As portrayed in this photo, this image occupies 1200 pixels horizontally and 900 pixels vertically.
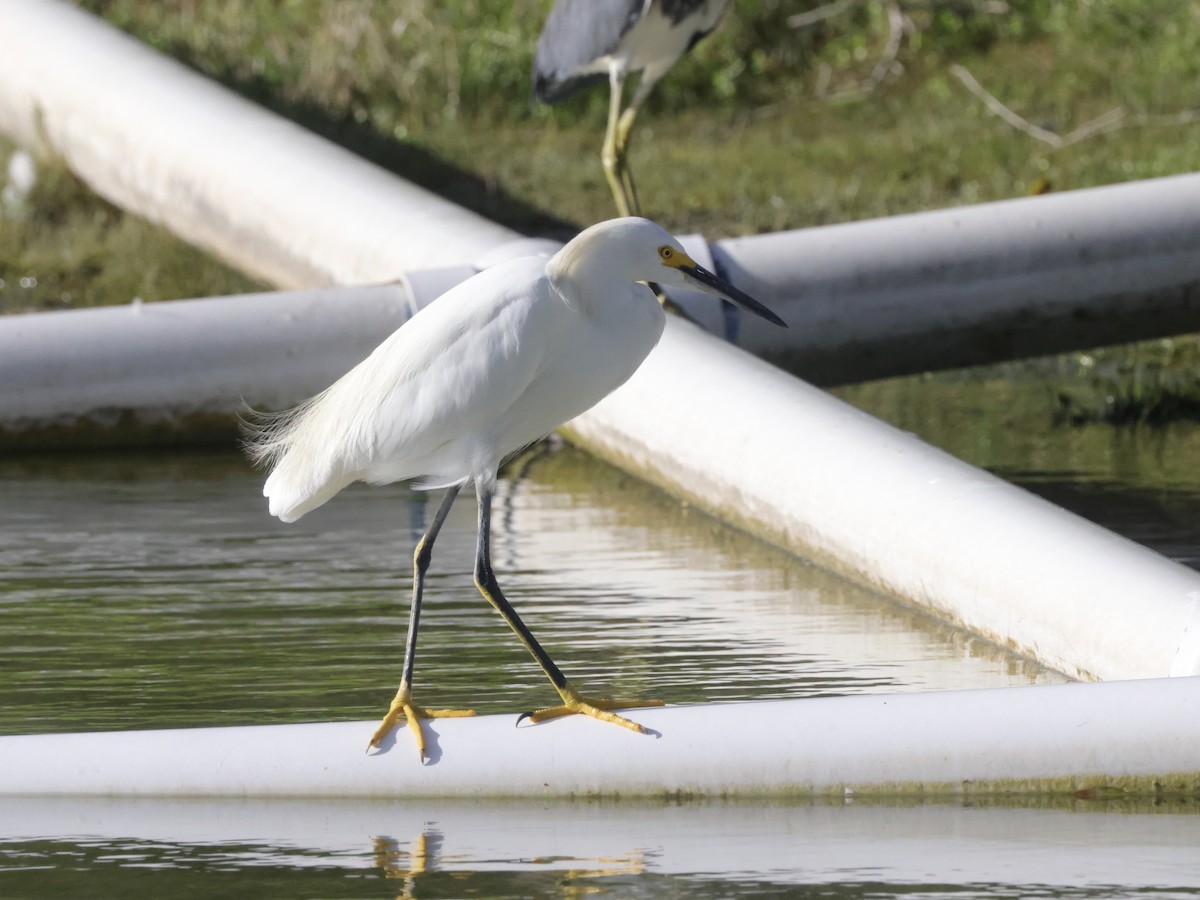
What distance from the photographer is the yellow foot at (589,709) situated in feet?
13.3

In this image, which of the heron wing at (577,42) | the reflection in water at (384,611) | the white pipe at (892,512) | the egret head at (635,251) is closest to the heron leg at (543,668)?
the reflection in water at (384,611)

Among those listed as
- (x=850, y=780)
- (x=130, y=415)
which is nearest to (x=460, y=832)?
(x=850, y=780)

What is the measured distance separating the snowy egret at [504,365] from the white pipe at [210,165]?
11.4 feet

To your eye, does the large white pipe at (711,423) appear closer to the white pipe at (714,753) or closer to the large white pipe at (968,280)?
the white pipe at (714,753)

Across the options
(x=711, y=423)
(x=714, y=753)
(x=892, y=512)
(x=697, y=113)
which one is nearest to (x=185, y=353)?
(x=711, y=423)

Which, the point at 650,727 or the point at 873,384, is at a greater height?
the point at 873,384

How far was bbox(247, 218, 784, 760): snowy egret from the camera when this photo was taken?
14.0ft

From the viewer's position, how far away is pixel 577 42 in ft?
→ 32.3

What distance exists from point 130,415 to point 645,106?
17.2 feet

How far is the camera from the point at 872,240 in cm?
767

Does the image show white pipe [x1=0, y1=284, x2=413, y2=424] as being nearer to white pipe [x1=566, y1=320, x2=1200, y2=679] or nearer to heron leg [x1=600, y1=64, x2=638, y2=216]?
white pipe [x1=566, y1=320, x2=1200, y2=679]

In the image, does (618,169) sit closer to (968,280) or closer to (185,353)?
(968,280)

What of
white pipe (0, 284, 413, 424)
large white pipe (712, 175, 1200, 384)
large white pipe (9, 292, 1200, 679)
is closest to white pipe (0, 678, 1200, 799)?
large white pipe (9, 292, 1200, 679)

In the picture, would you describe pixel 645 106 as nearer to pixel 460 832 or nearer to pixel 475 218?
pixel 475 218
